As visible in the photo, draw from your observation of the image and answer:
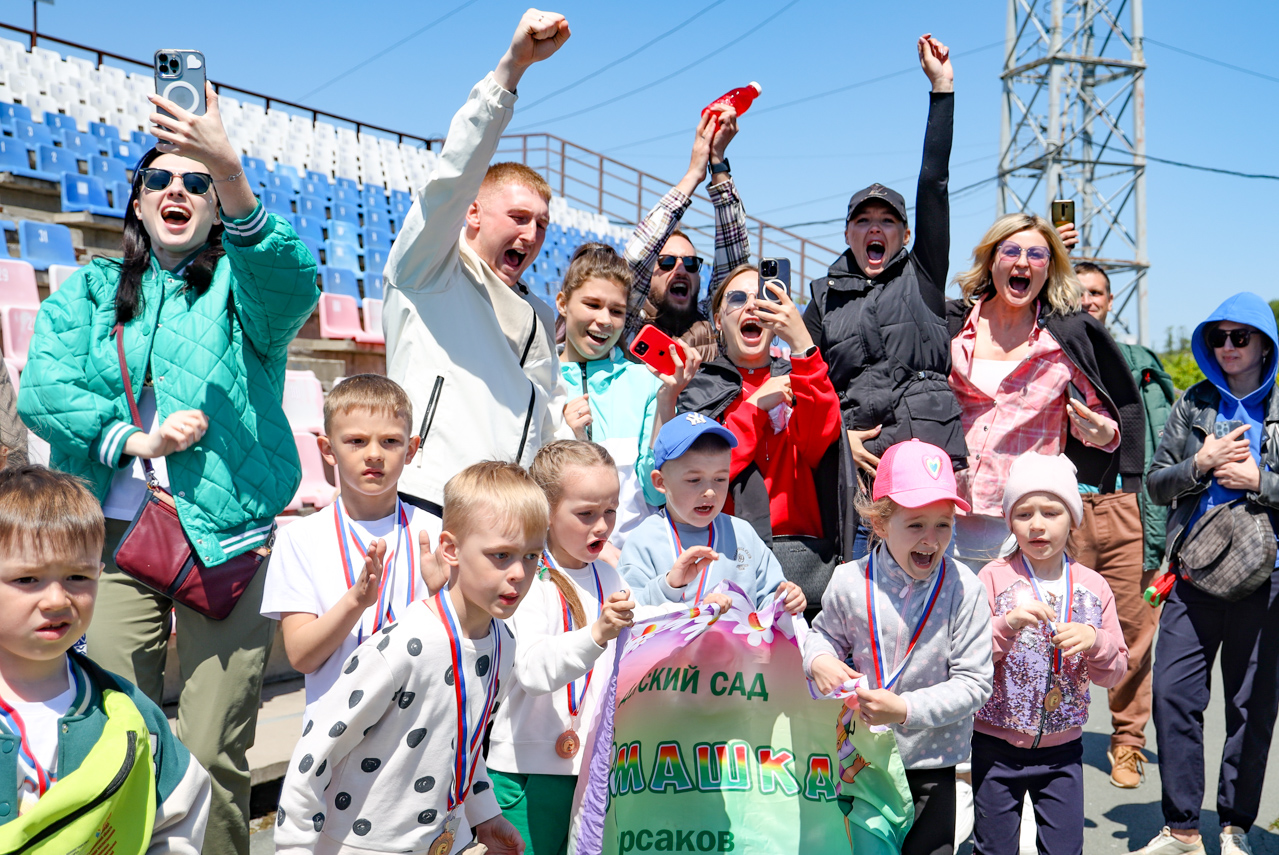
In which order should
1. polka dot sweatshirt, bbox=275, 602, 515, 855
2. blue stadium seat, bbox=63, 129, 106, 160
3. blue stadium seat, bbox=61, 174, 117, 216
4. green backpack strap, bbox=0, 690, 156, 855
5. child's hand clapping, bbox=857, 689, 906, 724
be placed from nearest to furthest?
green backpack strap, bbox=0, 690, 156, 855, polka dot sweatshirt, bbox=275, 602, 515, 855, child's hand clapping, bbox=857, 689, 906, 724, blue stadium seat, bbox=61, 174, 117, 216, blue stadium seat, bbox=63, 129, 106, 160

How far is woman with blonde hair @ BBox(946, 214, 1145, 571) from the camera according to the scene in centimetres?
359

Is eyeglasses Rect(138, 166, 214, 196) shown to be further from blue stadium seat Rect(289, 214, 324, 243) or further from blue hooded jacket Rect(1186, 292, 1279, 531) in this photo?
blue stadium seat Rect(289, 214, 324, 243)

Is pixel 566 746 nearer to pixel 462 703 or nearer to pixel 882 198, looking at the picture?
pixel 462 703

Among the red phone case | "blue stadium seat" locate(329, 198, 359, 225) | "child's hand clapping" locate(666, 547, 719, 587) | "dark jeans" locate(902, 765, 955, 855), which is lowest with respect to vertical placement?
"dark jeans" locate(902, 765, 955, 855)

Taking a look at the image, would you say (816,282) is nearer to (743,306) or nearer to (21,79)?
(743,306)

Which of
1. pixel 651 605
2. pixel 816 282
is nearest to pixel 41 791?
pixel 651 605

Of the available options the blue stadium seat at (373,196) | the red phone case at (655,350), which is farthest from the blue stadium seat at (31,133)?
the red phone case at (655,350)

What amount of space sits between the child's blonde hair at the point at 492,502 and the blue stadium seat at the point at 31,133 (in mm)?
9610

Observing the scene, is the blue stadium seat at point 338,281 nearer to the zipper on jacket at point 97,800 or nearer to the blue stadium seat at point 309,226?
the blue stadium seat at point 309,226

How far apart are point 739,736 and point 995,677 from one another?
795 mm

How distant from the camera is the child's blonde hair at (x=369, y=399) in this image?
2.45 m

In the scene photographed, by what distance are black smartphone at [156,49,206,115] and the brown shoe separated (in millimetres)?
4439

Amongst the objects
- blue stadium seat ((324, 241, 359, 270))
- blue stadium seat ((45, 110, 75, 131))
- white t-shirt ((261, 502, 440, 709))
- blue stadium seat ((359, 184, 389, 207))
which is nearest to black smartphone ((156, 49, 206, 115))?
white t-shirt ((261, 502, 440, 709))

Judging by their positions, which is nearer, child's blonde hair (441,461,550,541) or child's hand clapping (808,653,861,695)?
child's blonde hair (441,461,550,541)
